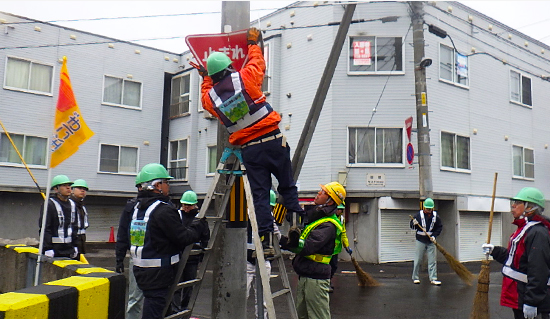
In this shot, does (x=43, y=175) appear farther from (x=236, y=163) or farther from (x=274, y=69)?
(x=236, y=163)

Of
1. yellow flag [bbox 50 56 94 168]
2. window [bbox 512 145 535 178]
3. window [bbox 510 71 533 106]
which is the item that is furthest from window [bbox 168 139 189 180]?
yellow flag [bbox 50 56 94 168]

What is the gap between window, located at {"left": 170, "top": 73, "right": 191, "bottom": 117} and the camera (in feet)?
81.7

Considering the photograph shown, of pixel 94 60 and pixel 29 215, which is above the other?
pixel 94 60

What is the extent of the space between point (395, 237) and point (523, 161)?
26.3ft

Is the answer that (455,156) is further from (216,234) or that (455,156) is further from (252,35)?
(216,234)

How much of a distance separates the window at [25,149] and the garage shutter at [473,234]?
1827 centimetres

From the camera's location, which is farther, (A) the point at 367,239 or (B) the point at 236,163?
(A) the point at 367,239

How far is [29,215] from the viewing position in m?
21.8

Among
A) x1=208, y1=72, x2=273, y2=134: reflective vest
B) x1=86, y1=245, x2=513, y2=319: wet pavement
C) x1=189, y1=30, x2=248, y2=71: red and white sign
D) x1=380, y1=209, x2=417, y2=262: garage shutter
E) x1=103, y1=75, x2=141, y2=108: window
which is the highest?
x1=103, y1=75, x2=141, y2=108: window

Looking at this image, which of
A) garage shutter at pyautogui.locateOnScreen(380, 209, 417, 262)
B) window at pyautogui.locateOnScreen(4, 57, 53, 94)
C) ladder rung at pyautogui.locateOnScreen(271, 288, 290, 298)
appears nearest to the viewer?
ladder rung at pyautogui.locateOnScreen(271, 288, 290, 298)

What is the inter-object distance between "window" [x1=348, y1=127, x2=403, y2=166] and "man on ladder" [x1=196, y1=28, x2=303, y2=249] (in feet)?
44.9

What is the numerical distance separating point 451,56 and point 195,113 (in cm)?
1242

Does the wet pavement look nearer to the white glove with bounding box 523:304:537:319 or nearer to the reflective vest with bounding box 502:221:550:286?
the reflective vest with bounding box 502:221:550:286

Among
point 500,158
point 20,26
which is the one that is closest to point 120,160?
point 20,26
